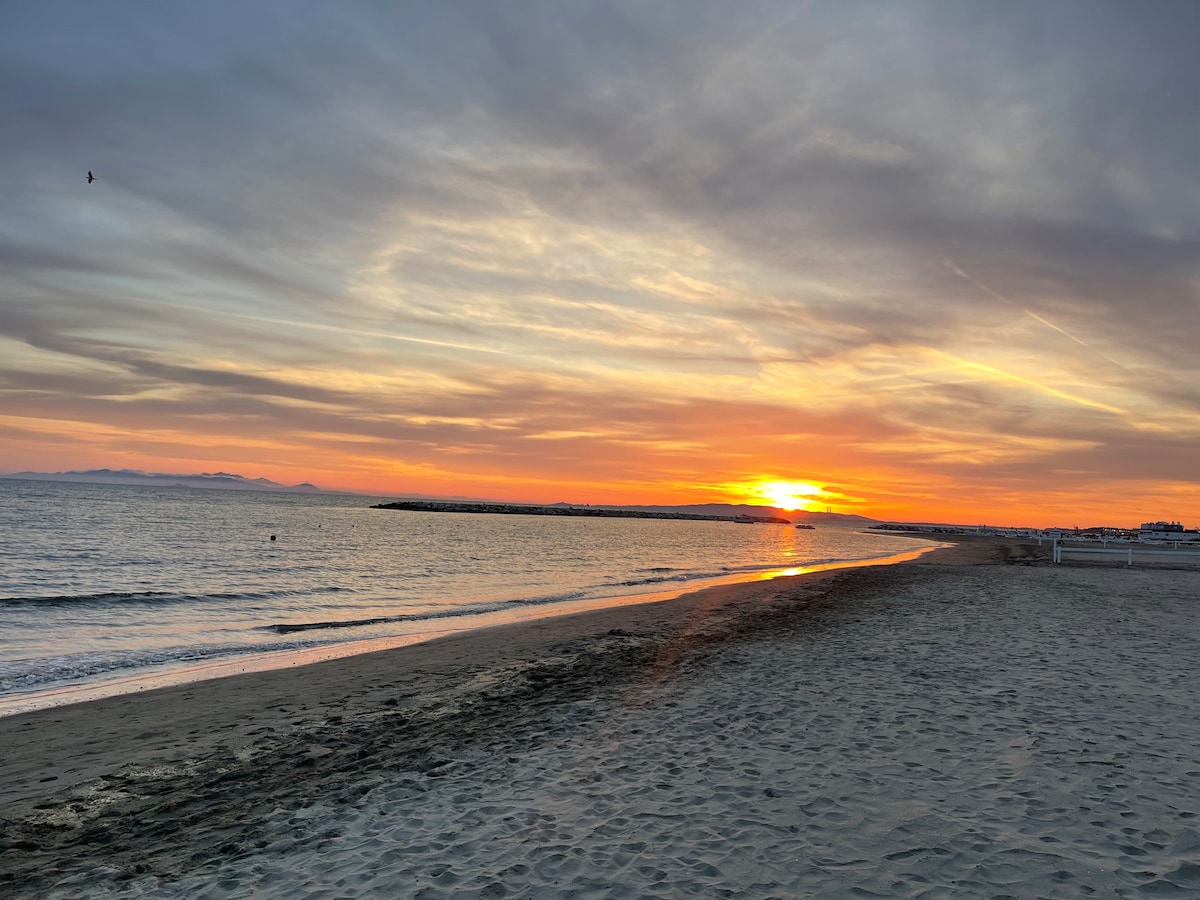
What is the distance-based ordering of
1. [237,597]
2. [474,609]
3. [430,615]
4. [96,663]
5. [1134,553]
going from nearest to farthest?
[96,663]
[430,615]
[474,609]
[237,597]
[1134,553]

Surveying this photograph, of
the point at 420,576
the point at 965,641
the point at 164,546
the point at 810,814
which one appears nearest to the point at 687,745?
the point at 810,814

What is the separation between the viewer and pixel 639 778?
26.2 ft

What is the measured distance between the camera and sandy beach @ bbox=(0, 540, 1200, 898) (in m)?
5.82

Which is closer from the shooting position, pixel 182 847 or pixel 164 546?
pixel 182 847

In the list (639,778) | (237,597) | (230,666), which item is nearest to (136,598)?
(237,597)

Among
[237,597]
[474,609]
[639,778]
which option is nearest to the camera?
[639,778]

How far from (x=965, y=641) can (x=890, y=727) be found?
315 inches

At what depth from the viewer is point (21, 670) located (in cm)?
1545

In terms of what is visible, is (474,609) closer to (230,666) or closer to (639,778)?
(230,666)

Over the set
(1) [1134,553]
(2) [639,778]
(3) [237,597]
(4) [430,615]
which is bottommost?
(3) [237,597]

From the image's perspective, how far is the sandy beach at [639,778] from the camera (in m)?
5.82

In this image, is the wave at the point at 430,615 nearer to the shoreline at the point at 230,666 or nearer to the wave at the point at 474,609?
the wave at the point at 474,609

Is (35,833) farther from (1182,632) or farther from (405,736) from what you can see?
(1182,632)

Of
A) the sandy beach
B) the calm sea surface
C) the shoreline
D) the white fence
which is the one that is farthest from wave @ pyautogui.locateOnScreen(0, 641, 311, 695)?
the white fence
